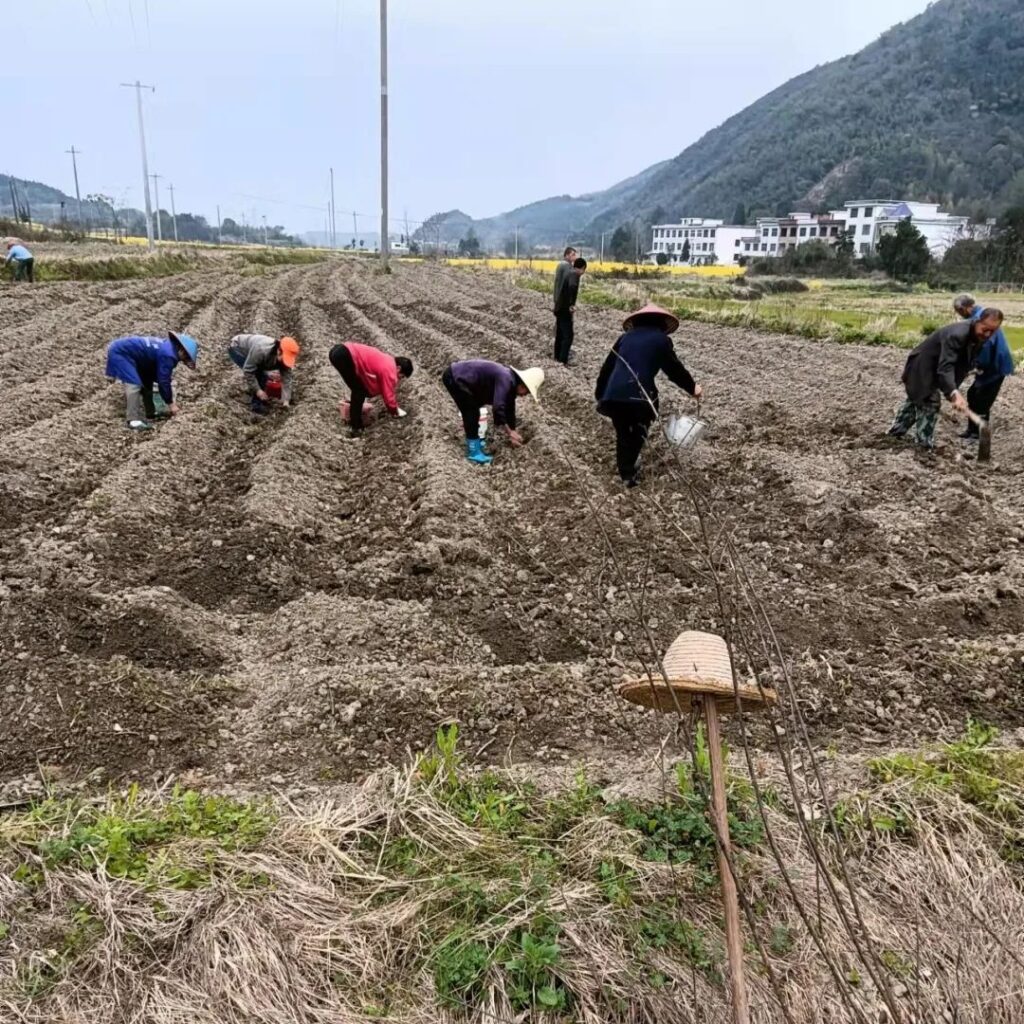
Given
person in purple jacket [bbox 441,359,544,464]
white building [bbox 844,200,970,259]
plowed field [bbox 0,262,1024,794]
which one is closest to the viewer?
plowed field [bbox 0,262,1024,794]

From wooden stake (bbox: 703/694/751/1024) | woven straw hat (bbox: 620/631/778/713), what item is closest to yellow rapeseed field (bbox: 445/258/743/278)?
woven straw hat (bbox: 620/631/778/713)

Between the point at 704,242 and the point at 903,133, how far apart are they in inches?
2379

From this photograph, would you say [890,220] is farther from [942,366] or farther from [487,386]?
[487,386]

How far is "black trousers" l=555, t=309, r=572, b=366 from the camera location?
1080 centimetres

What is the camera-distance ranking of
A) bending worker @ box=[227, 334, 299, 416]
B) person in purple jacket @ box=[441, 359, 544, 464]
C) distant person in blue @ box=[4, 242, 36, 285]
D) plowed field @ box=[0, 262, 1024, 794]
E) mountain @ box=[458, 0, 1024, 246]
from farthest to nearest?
mountain @ box=[458, 0, 1024, 246], distant person in blue @ box=[4, 242, 36, 285], bending worker @ box=[227, 334, 299, 416], person in purple jacket @ box=[441, 359, 544, 464], plowed field @ box=[0, 262, 1024, 794]

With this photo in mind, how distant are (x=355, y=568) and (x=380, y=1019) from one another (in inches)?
136

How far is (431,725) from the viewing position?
3529mm

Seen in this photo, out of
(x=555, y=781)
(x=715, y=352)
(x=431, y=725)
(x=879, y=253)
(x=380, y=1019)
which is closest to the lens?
(x=380, y=1019)

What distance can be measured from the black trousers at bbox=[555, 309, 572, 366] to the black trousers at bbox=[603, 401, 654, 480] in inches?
180

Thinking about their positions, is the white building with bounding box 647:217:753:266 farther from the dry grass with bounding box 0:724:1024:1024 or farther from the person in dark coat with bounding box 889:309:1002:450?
the dry grass with bounding box 0:724:1024:1024

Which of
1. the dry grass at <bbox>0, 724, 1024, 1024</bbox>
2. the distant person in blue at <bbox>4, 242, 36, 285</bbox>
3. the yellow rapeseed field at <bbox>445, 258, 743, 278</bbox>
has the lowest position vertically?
the dry grass at <bbox>0, 724, 1024, 1024</bbox>

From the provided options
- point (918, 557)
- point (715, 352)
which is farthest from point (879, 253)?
point (918, 557)

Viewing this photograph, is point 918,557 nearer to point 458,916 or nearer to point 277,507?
point 458,916

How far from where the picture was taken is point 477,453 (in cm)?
743
